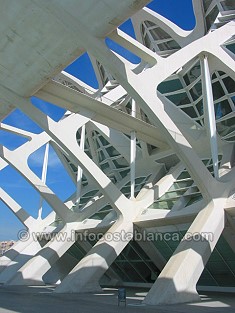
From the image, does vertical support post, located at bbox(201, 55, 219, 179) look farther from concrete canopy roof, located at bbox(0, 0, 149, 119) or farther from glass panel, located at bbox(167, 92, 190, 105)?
concrete canopy roof, located at bbox(0, 0, 149, 119)

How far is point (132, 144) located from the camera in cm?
2305

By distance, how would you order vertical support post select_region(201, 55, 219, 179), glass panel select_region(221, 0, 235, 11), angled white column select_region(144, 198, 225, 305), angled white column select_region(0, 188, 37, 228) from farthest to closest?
angled white column select_region(0, 188, 37, 228), glass panel select_region(221, 0, 235, 11), vertical support post select_region(201, 55, 219, 179), angled white column select_region(144, 198, 225, 305)

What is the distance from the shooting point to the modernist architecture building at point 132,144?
547 inches

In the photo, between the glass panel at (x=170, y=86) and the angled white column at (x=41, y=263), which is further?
the glass panel at (x=170, y=86)

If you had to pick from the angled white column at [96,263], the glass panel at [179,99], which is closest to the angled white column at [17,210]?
the angled white column at [96,263]

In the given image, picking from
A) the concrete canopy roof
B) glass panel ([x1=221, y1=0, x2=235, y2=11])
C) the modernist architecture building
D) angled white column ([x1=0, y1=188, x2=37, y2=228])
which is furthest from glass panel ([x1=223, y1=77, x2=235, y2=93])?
angled white column ([x1=0, y1=188, x2=37, y2=228])

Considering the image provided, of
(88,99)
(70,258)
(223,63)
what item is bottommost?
(70,258)

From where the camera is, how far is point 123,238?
20734 mm

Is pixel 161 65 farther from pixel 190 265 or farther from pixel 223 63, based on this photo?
pixel 190 265

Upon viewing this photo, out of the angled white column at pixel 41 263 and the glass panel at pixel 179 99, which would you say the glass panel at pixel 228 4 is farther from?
the angled white column at pixel 41 263

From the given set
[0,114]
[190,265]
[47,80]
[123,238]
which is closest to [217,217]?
[190,265]

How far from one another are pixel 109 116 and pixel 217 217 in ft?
27.0

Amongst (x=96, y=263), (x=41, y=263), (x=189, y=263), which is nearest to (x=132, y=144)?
(x=96, y=263)

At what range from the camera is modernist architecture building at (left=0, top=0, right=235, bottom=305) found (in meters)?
13.9
